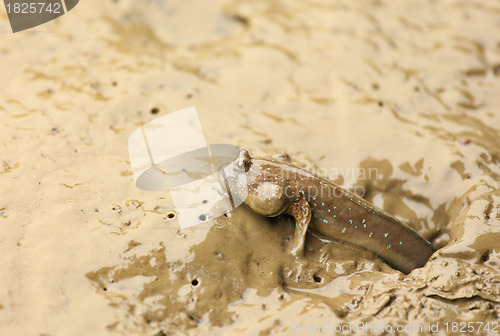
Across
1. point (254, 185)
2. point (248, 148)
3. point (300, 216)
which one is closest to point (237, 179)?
point (254, 185)

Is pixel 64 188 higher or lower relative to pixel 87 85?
lower

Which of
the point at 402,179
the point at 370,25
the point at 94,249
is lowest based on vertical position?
the point at 402,179

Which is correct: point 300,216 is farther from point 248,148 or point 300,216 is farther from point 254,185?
point 248,148

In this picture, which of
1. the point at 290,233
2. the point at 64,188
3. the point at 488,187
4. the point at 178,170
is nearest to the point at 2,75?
the point at 64,188

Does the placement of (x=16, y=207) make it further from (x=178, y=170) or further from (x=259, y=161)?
(x=259, y=161)

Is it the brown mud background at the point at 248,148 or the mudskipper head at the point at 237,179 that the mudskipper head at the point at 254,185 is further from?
the brown mud background at the point at 248,148

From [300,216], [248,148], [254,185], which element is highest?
[254,185]

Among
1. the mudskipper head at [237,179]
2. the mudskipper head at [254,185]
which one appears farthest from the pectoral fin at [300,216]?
the mudskipper head at [237,179]

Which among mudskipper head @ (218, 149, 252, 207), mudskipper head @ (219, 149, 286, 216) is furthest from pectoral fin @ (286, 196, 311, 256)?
mudskipper head @ (218, 149, 252, 207)
